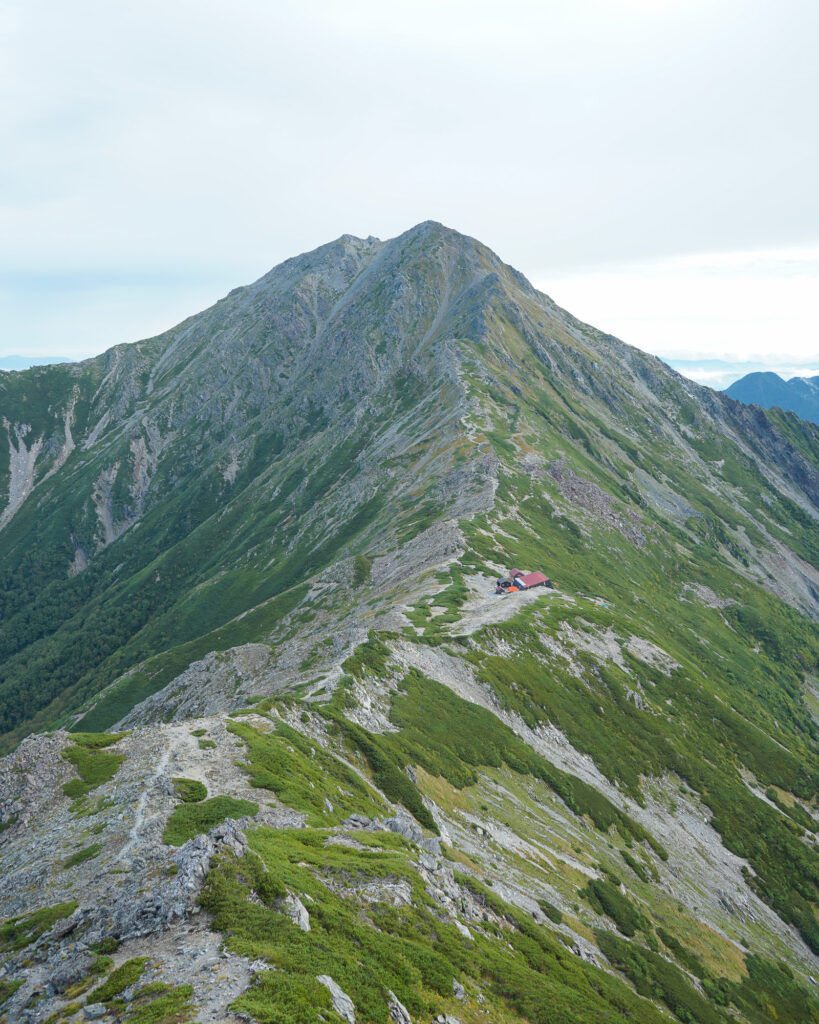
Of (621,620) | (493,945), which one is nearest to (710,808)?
(621,620)

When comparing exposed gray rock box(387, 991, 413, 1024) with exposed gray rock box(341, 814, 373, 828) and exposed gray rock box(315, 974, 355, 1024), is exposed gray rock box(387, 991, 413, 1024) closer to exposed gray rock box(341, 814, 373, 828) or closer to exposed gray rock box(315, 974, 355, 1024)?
exposed gray rock box(315, 974, 355, 1024)

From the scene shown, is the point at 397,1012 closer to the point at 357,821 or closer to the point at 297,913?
the point at 297,913

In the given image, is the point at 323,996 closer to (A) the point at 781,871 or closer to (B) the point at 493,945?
(B) the point at 493,945

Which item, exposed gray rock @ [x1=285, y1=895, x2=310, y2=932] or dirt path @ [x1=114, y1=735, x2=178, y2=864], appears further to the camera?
dirt path @ [x1=114, y1=735, x2=178, y2=864]

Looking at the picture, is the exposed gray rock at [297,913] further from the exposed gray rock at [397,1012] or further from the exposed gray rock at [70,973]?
the exposed gray rock at [70,973]

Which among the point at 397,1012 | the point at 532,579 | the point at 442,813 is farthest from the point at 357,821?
the point at 532,579

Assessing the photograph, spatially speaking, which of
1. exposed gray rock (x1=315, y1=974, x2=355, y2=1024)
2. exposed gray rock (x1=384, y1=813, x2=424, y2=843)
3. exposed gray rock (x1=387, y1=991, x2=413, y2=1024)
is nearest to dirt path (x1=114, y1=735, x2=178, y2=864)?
exposed gray rock (x1=315, y1=974, x2=355, y2=1024)
